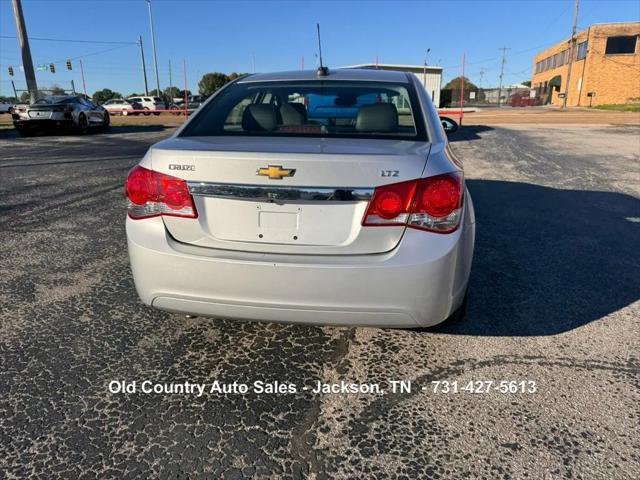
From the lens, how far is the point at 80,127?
16.5m

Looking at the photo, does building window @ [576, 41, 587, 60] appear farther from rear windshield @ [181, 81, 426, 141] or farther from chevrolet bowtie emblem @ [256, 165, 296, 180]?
chevrolet bowtie emblem @ [256, 165, 296, 180]

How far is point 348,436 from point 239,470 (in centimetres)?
49

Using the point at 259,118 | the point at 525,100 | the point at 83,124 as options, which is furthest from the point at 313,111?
the point at 525,100

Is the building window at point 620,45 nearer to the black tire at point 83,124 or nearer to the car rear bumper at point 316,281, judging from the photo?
the black tire at point 83,124

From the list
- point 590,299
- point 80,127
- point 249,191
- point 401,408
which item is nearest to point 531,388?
point 401,408

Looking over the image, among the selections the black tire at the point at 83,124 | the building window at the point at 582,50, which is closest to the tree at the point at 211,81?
the building window at the point at 582,50

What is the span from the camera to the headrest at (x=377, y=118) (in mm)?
2812

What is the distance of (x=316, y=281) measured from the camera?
2232 mm

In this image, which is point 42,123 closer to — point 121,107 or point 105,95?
point 121,107

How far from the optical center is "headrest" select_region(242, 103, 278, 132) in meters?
2.99

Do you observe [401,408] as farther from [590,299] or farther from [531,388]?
[590,299]

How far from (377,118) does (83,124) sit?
1653 cm

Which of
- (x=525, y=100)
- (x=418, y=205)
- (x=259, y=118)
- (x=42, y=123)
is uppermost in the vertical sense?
(x=259, y=118)

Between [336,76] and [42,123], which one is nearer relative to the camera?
[336,76]
